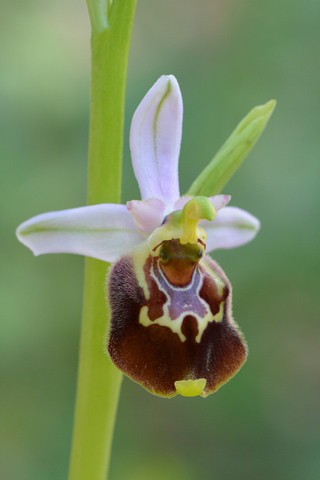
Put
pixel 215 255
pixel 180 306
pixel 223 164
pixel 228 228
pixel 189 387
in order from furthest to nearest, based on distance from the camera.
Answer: pixel 215 255
pixel 228 228
pixel 223 164
pixel 180 306
pixel 189 387

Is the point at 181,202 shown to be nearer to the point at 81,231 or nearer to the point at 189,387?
the point at 81,231

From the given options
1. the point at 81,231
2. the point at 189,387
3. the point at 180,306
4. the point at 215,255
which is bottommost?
the point at 189,387

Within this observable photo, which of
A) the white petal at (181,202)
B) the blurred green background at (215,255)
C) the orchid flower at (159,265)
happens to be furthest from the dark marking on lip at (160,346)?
the blurred green background at (215,255)

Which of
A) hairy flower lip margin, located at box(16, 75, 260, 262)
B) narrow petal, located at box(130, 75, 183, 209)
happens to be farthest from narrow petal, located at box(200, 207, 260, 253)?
narrow petal, located at box(130, 75, 183, 209)


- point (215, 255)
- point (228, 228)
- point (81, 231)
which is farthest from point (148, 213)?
point (215, 255)

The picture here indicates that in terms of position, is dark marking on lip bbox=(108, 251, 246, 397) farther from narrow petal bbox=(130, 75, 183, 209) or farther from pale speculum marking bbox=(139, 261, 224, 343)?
narrow petal bbox=(130, 75, 183, 209)

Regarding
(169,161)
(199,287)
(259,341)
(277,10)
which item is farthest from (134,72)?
(199,287)
